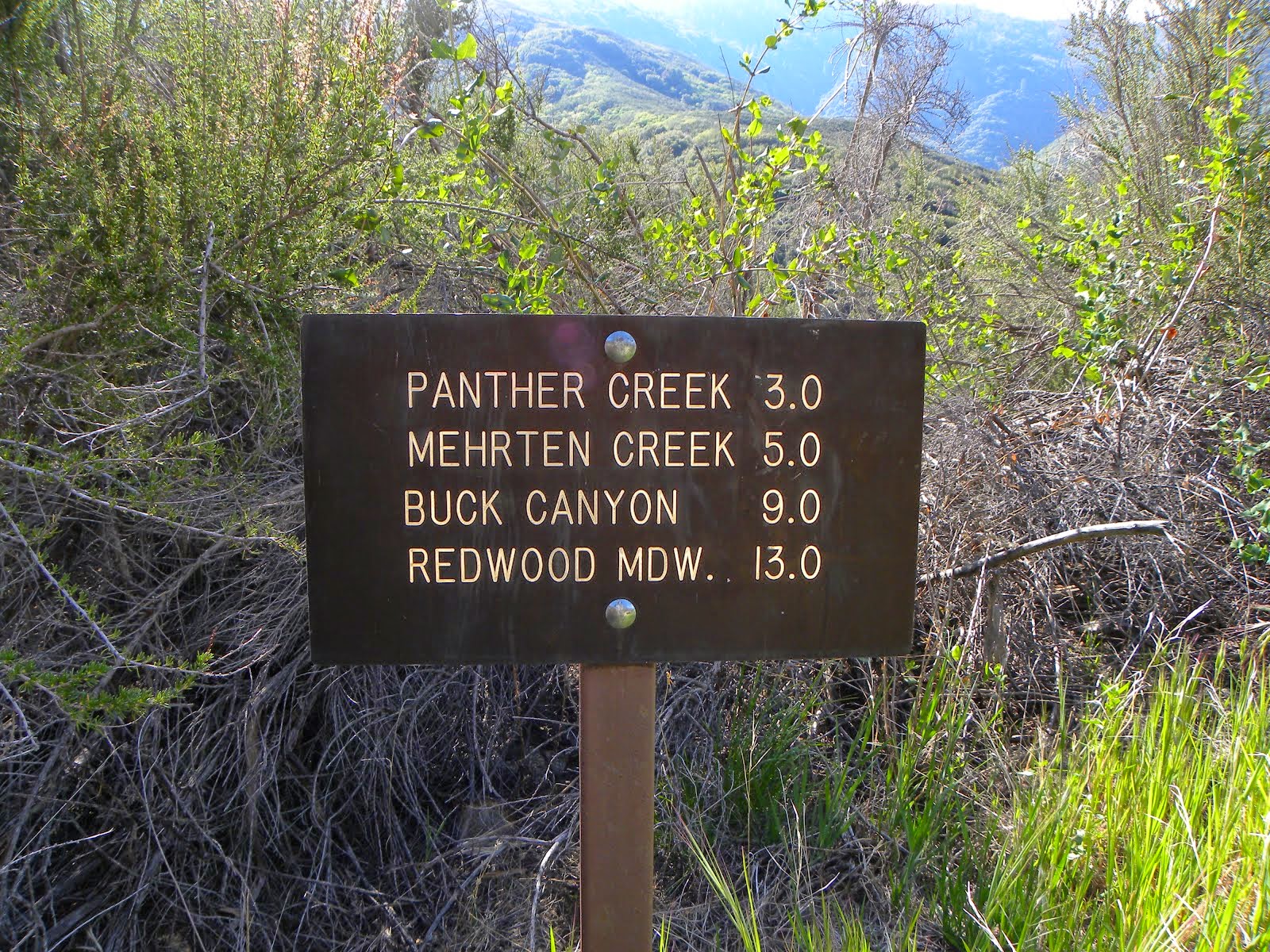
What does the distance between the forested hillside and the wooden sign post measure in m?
0.76

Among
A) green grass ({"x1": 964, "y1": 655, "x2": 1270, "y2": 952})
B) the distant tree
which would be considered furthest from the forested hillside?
the distant tree

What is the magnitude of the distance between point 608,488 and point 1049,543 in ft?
A: 7.44

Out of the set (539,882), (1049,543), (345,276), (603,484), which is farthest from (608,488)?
(1049,543)

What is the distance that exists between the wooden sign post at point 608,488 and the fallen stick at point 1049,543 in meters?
1.78

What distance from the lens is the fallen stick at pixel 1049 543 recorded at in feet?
10.9

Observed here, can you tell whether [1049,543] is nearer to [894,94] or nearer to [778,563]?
[778,563]

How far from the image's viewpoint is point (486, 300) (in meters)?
3.20

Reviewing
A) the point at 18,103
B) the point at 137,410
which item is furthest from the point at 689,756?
the point at 18,103

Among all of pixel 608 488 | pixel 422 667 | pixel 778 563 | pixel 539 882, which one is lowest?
pixel 539 882

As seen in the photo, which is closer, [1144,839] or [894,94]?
[1144,839]

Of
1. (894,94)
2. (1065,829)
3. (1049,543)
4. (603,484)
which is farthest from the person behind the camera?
(894,94)

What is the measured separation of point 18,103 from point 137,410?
1.03 meters

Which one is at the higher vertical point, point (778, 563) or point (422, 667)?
point (778, 563)

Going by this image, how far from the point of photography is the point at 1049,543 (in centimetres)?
345
